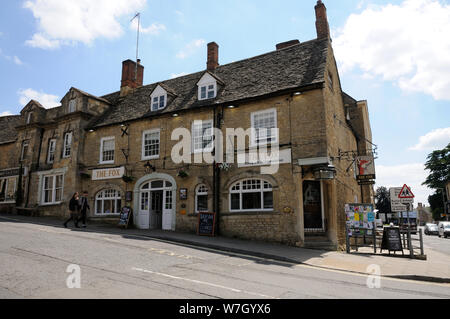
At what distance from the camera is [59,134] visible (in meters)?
22.7

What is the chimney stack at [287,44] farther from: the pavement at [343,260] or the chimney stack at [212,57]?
the pavement at [343,260]

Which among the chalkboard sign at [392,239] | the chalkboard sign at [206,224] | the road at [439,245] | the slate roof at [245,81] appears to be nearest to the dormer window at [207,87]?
the slate roof at [245,81]

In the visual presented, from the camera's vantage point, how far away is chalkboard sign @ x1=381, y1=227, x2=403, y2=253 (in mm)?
13211

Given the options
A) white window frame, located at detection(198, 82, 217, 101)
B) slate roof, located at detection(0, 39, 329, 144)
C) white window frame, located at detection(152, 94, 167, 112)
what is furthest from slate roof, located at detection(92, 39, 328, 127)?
white window frame, located at detection(152, 94, 167, 112)

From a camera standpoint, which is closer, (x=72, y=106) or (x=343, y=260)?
(x=343, y=260)

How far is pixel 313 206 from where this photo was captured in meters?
15.5

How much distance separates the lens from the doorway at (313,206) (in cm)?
1534

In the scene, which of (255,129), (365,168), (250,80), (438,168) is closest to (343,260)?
(255,129)

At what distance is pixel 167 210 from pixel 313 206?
26.0ft

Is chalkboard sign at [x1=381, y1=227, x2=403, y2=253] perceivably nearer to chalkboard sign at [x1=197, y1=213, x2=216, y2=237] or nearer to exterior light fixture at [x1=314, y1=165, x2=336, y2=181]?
exterior light fixture at [x1=314, y1=165, x2=336, y2=181]

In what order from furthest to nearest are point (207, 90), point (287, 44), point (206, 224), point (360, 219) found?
point (287, 44) < point (207, 90) < point (206, 224) < point (360, 219)

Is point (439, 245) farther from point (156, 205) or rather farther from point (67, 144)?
point (67, 144)

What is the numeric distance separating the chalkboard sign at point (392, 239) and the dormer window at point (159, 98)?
45.8 ft

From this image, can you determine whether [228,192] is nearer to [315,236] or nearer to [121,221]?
[315,236]
